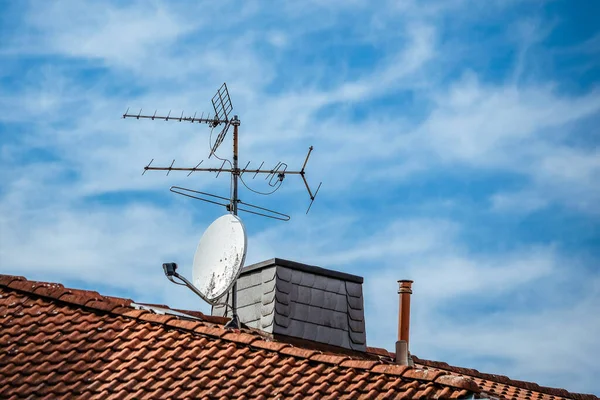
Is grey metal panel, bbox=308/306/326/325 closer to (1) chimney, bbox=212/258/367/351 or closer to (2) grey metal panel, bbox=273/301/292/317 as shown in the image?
(1) chimney, bbox=212/258/367/351

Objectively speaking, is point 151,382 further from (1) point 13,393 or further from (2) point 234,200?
(2) point 234,200

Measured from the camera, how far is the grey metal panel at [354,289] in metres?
19.9

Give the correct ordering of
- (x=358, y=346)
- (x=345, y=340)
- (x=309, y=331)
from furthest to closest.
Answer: (x=358, y=346)
(x=345, y=340)
(x=309, y=331)

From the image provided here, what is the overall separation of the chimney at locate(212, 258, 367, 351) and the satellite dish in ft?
6.18

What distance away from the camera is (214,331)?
48.1 feet

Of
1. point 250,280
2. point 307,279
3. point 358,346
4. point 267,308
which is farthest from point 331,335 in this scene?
point 250,280

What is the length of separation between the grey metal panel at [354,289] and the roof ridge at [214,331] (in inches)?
184

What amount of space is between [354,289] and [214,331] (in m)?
5.75

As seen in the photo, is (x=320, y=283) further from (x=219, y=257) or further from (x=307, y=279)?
(x=219, y=257)

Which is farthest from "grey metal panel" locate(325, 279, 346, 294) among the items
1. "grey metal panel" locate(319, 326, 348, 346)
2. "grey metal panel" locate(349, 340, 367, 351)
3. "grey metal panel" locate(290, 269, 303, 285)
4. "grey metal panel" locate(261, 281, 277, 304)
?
"grey metal panel" locate(261, 281, 277, 304)

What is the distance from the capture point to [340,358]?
13852mm

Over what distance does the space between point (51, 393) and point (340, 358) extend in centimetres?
342

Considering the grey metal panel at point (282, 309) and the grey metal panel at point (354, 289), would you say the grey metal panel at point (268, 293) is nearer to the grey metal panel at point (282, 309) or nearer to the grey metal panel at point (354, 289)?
the grey metal panel at point (282, 309)

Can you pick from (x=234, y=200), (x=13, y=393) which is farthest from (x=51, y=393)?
(x=234, y=200)
